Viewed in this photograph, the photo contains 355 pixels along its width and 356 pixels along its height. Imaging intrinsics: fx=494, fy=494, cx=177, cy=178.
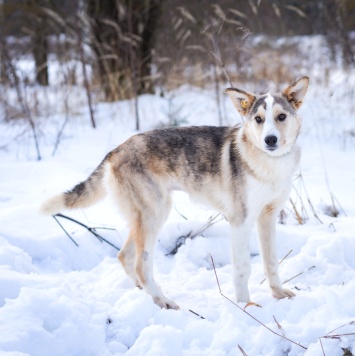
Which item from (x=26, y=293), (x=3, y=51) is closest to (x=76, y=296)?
(x=26, y=293)

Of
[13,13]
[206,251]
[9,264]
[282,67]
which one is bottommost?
[206,251]

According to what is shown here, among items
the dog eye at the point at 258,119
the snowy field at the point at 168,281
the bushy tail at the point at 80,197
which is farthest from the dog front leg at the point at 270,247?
the bushy tail at the point at 80,197

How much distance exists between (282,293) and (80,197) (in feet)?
4.93

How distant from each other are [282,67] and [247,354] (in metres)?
7.59

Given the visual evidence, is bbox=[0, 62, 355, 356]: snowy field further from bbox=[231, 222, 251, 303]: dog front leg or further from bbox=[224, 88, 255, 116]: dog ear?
bbox=[224, 88, 255, 116]: dog ear

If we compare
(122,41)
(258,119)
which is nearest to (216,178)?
(258,119)

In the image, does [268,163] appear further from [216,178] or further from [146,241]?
[146,241]

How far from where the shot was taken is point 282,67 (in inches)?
364

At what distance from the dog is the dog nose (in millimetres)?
12

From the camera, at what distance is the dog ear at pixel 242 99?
10.7ft

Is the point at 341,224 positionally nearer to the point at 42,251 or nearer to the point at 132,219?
the point at 132,219

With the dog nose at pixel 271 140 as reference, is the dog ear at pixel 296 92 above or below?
above

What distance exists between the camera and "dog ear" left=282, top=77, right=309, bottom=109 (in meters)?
3.16

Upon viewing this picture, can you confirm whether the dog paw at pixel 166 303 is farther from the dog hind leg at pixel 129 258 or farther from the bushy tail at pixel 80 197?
the bushy tail at pixel 80 197
